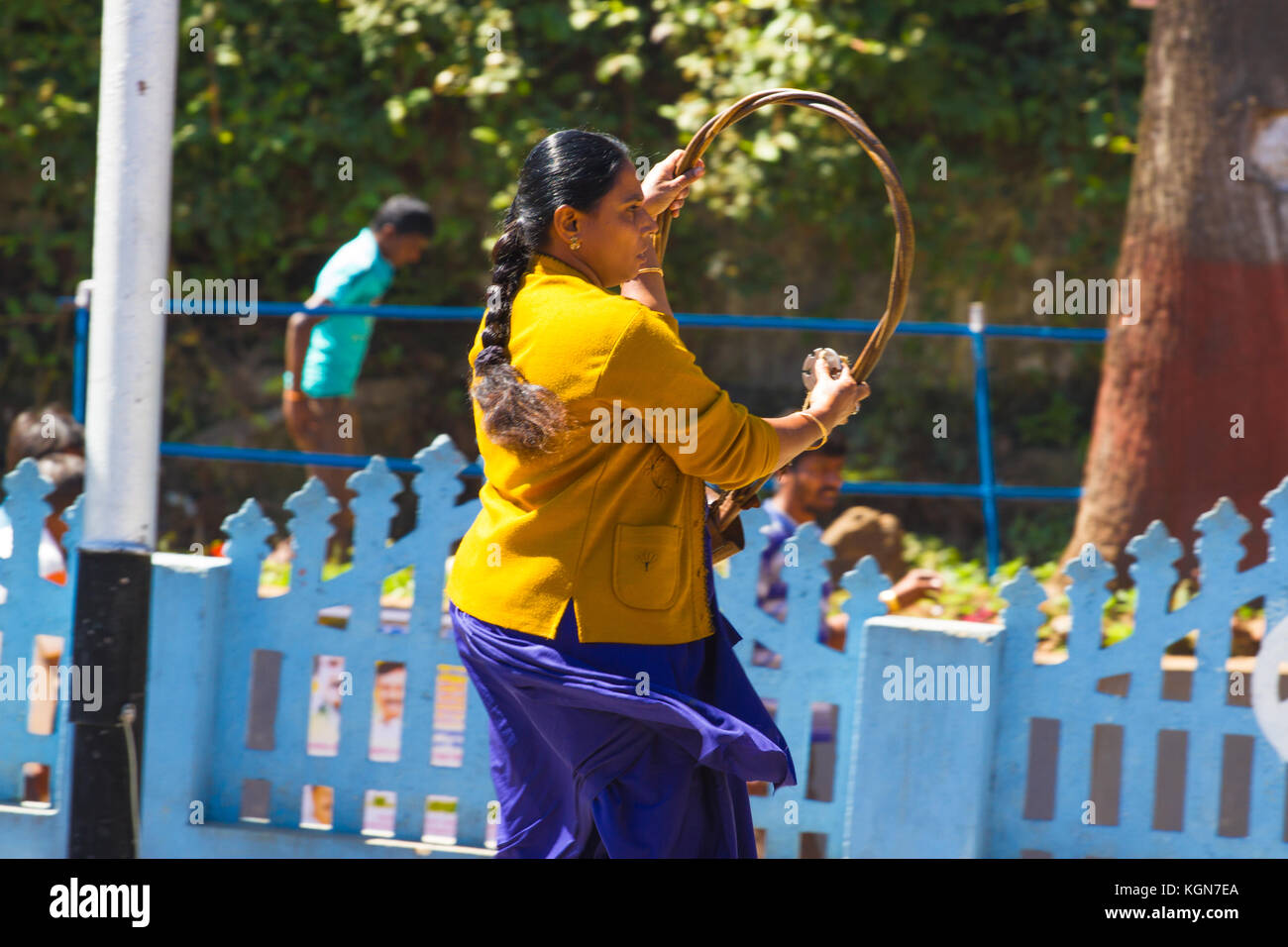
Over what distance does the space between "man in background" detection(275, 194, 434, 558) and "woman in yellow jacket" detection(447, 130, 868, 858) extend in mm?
3344

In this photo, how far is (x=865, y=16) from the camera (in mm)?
6621

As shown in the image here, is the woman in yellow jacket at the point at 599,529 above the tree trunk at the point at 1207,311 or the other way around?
the other way around

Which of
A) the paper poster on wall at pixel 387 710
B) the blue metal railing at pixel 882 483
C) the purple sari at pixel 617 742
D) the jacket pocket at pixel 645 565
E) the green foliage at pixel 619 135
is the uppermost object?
the green foliage at pixel 619 135

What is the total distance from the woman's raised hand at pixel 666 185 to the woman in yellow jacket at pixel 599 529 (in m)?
0.20

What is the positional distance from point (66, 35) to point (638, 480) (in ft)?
23.0

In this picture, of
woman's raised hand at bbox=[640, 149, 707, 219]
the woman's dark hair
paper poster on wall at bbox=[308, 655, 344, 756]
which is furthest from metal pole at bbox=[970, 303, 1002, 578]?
the woman's dark hair

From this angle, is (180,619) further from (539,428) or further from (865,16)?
(865,16)

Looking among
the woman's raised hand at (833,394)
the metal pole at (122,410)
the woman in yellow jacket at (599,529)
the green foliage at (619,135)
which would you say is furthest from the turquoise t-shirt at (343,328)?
the woman's raised hand at (833,394)

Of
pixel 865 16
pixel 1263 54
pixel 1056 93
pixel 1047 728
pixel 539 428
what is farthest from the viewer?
pixel 1056 93

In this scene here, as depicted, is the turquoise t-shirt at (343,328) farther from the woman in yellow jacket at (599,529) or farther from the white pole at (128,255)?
the woman in yellow jacket at (599,529)

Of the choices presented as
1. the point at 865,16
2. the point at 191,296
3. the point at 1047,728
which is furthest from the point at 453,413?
the point at 1047,728

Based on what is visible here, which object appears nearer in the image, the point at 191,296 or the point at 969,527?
the point at 969,527

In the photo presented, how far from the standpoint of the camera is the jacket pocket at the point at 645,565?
2.25 m

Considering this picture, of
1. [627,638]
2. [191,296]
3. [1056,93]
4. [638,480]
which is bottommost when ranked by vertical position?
[627,638]
